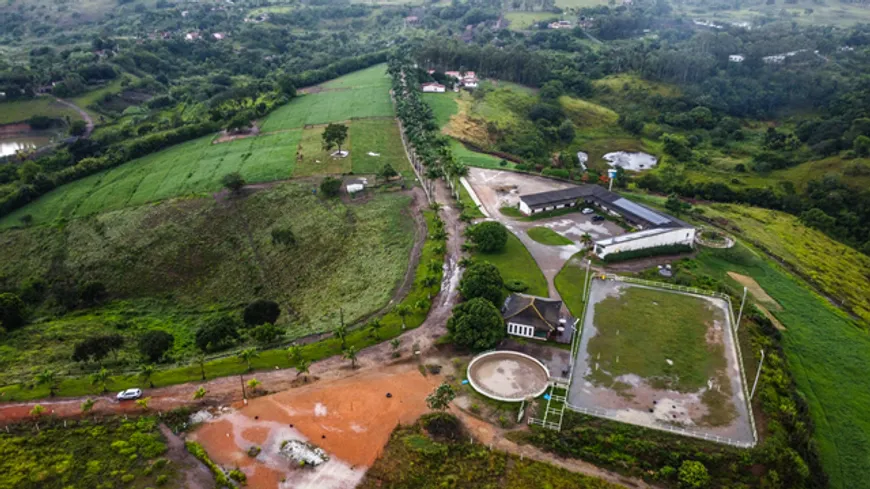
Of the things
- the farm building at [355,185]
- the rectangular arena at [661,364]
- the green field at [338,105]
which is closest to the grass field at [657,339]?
the rectangular arena at [661,364]

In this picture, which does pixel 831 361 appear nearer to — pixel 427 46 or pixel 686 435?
pixel 686 435

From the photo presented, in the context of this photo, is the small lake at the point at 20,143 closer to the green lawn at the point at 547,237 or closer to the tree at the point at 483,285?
the green lawn at the point at 547,237

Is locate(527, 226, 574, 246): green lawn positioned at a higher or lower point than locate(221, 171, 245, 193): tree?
lower

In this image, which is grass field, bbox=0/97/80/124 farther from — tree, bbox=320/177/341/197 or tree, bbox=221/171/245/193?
tree, bbox=320/177/341/197

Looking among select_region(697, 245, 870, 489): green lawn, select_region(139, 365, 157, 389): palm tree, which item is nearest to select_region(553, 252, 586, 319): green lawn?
select_region(697, 245, 870, 489): green lawn

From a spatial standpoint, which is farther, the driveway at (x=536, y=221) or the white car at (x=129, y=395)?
the driveway at (x=536, y=221)

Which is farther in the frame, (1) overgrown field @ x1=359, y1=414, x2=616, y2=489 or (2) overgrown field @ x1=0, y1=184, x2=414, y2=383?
(2) overgrown field @ x1=0, y1=184, x2=414, y2=383

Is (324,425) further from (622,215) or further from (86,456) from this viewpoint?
(622,215)
